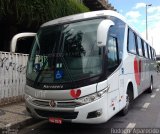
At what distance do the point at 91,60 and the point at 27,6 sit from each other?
6.14 metres

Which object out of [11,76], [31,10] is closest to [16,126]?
[11,76]

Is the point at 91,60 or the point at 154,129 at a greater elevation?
the point at 91,60

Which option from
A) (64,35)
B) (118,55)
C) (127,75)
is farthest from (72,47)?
(127,75)

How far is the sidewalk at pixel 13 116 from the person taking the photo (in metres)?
7.41

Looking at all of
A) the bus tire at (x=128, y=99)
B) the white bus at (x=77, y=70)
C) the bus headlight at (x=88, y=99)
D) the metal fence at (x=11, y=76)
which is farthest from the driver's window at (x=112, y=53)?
the metal fence at (x=11, y=76)

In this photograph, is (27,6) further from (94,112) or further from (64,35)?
(94,112)

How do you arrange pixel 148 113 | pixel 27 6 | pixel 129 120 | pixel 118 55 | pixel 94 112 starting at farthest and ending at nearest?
1. pixel 27 6
2. pixel 148 113
3. pixel 129 120
4. pixel 118 55
5. pixel 94 112

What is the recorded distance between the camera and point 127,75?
→ 8500 mm

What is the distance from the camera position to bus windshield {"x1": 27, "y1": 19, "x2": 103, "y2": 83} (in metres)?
6.53

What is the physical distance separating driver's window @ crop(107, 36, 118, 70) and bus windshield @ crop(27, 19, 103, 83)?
373mm

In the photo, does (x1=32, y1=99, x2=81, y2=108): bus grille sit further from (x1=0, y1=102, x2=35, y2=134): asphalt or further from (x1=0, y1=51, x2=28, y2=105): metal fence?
(x1=0, y1=51, x2=28, y2=105): metal fence

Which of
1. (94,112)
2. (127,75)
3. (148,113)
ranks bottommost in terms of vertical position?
(148,113)

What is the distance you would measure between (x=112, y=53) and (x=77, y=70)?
44.4 inches

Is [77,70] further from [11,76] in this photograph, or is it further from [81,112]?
[11,76]
